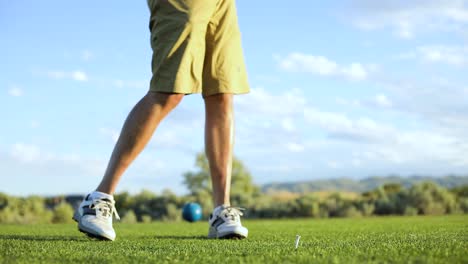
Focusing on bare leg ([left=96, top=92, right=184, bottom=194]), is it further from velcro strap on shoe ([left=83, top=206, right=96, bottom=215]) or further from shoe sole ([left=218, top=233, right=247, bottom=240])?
shoe sole ([left=218, top=233, right=247, bottom=240])

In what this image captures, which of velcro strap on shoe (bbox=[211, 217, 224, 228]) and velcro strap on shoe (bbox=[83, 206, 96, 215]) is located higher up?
velcro strap on shoe (bbox=[83, 206, 96, 215])

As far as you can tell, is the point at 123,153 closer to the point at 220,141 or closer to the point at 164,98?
the point at 164,98

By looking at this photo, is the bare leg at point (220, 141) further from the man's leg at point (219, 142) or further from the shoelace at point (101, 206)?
the shoelace at point (101, 206)

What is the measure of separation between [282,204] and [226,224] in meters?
7.41

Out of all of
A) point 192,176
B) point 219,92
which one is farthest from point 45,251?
point 192,176

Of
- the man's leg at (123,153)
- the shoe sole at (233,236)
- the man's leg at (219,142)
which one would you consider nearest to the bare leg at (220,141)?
the man's leg at (219,142)

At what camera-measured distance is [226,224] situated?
313cm

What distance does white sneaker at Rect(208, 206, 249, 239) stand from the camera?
3.11 meters

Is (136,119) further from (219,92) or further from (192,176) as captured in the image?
(192,176)

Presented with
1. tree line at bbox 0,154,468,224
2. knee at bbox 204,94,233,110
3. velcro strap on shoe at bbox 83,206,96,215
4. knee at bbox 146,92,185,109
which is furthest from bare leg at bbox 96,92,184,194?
tree line at bbox 0,154,468,224

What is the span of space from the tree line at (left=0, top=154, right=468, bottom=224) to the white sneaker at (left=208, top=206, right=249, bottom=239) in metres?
6.40

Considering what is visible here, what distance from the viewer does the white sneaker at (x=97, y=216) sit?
9.41 feet

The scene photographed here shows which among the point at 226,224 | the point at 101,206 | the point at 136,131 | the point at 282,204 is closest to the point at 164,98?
the point at 136,131

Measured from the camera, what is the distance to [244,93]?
3361 mm
